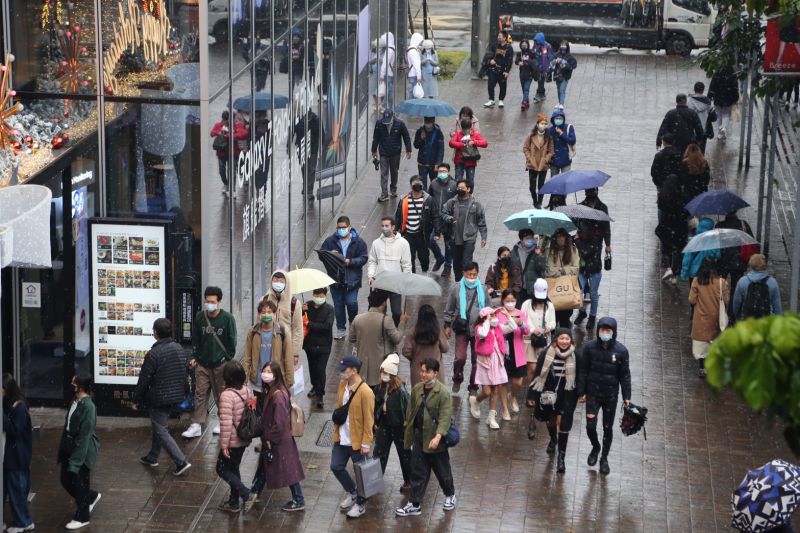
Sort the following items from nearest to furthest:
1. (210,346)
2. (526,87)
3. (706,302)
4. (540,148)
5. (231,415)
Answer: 1. (231,415)
2. (210,346)
3. (706,302)
4. (540,148)
5. (526,87)

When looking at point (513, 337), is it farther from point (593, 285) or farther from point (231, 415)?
point (231, 415)

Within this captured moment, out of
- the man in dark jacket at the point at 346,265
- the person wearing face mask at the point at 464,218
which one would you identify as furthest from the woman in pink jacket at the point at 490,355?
the person wearing face mask at the point at 464,218

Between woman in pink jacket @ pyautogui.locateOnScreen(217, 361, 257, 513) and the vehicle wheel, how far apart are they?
26.3 metres

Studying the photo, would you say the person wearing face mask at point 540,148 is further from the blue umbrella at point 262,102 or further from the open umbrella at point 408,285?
the open umbrella at point 408,285

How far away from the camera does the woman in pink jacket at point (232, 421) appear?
12.1 metres

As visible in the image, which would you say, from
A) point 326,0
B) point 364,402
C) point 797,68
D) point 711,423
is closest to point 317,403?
point 364,402

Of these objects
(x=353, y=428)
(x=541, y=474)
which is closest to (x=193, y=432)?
(x=353, y=428)

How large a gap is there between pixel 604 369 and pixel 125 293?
4550mm

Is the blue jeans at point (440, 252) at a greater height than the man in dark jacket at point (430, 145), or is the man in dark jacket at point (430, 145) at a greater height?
the man in dark jacket at point (430, 145)

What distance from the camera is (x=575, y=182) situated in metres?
18.4

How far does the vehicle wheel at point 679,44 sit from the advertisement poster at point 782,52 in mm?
21674

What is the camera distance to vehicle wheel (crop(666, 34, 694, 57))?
36.4 meters

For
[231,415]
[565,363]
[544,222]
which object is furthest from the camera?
[544,222]

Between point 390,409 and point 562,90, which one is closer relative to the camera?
point 390,409
